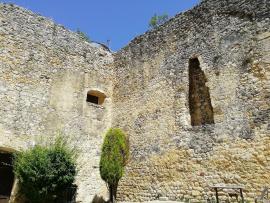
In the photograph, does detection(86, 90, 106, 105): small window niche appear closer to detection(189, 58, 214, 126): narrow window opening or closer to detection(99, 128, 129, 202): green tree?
detection(99, 128, 129, 202): green tree

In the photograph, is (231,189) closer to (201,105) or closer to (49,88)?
(201,105)

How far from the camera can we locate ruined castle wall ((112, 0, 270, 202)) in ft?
23.9

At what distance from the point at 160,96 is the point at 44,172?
4.04 m

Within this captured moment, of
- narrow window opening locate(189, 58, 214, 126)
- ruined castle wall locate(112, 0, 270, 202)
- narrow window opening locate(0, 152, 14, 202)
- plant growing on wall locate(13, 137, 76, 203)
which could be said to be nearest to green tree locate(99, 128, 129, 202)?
ruined castle wall locate(112, 0, 270, 202)

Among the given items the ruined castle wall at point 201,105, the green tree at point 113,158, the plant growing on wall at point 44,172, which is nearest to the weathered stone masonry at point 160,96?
the ruined castle wall at point 201,105

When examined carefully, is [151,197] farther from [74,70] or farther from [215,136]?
[74,70]

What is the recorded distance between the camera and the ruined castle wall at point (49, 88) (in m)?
8.95

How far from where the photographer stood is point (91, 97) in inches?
447

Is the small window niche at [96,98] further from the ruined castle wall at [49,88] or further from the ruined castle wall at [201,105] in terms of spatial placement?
the ruined castle wall at [201,105]

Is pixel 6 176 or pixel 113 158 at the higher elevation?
pixel 113 158

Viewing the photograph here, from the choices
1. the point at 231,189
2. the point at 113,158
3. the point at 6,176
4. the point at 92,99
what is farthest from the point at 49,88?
the point at 231,189

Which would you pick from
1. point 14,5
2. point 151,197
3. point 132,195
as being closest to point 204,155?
point 151,197

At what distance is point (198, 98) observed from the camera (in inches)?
346

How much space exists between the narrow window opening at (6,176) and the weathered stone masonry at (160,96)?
54 centimetres
